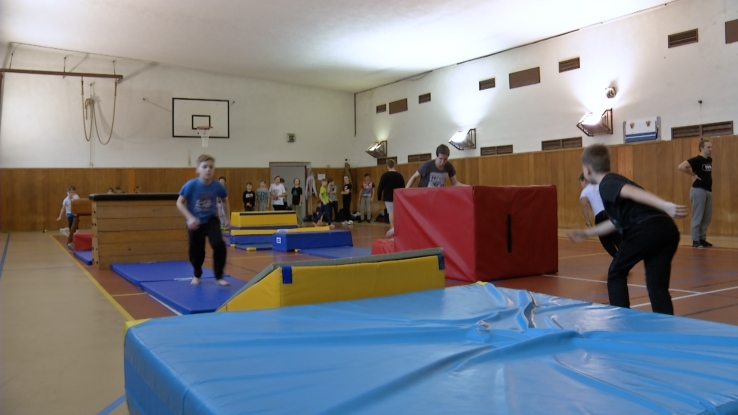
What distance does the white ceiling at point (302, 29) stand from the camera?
12727mm

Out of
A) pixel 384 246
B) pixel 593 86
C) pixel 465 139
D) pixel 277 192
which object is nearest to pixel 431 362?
pixel 384 246

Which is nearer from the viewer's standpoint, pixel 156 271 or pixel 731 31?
pixel 156 271

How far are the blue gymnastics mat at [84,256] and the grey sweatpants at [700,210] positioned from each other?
9687 mm

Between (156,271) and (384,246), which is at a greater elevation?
(384,246)

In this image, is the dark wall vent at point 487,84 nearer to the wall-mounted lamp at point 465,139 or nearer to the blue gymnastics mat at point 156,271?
the wall-mounted lamp at point 465,139

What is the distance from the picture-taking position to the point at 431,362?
242 centimetres

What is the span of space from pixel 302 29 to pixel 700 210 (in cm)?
983

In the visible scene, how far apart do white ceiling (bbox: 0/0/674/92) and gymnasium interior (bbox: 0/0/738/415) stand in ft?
0.31

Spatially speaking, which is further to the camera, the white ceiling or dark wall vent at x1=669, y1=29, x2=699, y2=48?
the white ceiling

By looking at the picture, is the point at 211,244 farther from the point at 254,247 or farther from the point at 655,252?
the point at 254,247

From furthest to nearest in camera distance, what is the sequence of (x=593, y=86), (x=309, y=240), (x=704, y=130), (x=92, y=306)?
(x=593, y=86) < (x=704, y=130) < (x=309, y=240) < (x=92, y=306)

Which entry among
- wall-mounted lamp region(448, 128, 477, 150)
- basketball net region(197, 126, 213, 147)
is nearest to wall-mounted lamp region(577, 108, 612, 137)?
wall-mounted lamp region(448, 128, 477, 150)

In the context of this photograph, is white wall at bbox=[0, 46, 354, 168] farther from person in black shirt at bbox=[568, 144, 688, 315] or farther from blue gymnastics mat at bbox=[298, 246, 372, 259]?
person in black shirt at bbox=[568, 144, 688, 315]

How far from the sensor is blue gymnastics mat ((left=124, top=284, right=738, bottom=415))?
199cm
